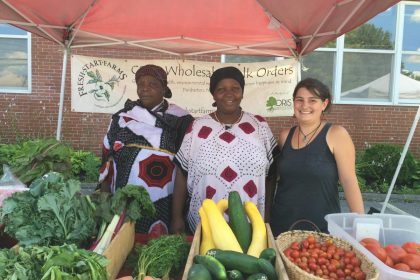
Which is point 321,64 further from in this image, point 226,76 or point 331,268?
point 331,268

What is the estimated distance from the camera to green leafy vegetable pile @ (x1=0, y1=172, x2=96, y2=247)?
1853mm

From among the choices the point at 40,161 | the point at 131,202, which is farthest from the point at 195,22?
the point at 131,202

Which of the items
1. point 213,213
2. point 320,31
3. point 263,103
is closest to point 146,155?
point 213,213

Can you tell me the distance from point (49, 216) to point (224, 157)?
1.20 meters

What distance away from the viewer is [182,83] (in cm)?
477

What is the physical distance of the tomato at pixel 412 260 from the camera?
162 centimetres

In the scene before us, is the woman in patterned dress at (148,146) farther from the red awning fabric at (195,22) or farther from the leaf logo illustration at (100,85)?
the leaf logo illustration at (100,85)

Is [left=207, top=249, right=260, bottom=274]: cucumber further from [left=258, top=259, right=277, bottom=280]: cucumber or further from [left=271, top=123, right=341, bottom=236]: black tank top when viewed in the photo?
[left=271, top=123, right=341, bottom=236]: black tank top

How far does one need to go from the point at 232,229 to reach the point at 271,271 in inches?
16.4

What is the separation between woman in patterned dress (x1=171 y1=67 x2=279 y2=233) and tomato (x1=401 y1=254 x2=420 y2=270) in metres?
1.18

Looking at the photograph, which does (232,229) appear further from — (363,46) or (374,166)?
(363,46)

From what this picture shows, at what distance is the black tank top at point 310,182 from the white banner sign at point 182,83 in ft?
7.01

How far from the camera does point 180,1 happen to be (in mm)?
3398

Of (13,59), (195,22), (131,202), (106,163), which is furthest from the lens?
(13,59)
